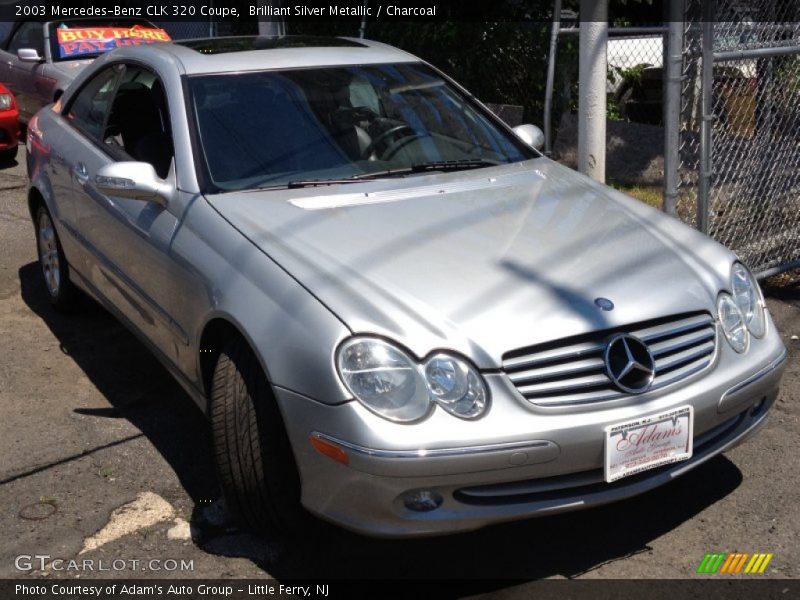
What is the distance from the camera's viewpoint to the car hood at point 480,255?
317 centimetres

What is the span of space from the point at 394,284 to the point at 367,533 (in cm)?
77

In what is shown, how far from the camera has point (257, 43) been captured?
4980 mm

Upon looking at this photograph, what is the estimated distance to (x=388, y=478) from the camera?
2.98 m

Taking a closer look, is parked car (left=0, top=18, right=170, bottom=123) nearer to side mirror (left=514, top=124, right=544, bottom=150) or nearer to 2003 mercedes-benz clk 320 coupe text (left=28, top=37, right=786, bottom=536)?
2003 mercedes-benz clk 320 coupe text (left=28, top=37, right=786, bottom=536)

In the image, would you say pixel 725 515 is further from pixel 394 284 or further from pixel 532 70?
pixel 532 70

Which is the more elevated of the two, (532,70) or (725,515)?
(532,70)

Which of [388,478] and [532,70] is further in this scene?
[532,70]

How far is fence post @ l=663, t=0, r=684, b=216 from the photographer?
A: 536cm

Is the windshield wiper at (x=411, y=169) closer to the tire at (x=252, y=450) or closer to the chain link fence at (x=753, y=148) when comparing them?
the tire at (x=252, y=450)

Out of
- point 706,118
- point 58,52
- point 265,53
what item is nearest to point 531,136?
point 706,118

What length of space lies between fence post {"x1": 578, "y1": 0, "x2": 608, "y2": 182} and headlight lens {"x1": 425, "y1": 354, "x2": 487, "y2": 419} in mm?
3478

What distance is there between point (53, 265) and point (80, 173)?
97 cm

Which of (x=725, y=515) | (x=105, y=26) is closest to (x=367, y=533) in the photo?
(x=725, y=515)

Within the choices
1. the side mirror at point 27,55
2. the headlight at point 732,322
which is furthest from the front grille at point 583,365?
the side mirror at point 27,55
